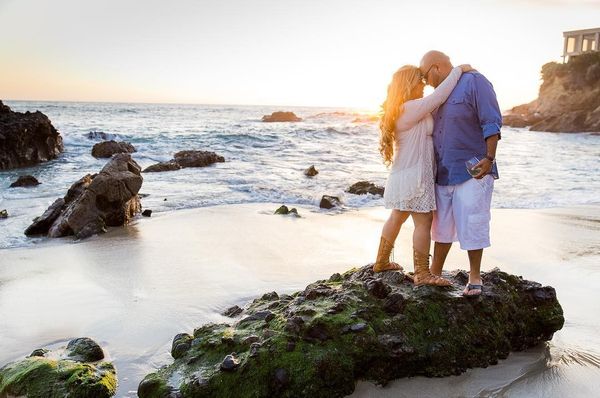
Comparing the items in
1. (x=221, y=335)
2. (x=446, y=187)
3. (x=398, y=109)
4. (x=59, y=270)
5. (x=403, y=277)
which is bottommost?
(x=59, y=270)

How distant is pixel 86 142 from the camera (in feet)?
99.8

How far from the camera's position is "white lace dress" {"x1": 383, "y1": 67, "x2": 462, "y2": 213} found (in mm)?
4336

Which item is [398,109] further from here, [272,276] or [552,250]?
[552,250]

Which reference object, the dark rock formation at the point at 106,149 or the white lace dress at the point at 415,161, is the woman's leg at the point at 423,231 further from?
the dark rock formation at the point at 106,149

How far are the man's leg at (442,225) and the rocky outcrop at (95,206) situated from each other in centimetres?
673

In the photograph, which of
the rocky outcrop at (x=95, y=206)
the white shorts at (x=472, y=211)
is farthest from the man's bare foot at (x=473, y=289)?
the rocky outcrop at (x=95, y=206)

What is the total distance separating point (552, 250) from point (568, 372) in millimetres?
4287

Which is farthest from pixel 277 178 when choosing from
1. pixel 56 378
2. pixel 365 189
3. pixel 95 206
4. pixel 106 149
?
pixel 56 378

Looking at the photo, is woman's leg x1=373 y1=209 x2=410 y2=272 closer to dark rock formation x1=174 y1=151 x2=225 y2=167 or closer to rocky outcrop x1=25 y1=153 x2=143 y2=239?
rocky outcrop x1=25 y1=153 x2=143 y2=239

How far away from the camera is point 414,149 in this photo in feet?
14.5

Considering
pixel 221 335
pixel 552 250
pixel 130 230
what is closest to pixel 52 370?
pixel 221 335

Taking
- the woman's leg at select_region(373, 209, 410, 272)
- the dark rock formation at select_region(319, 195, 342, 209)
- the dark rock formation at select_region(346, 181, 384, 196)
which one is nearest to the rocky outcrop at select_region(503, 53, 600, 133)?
the dark rock formation at select_region(346, 181, 384, 196)

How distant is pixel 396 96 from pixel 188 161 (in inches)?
652

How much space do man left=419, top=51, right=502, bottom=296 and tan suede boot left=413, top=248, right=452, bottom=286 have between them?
0.22m
